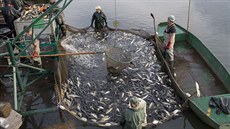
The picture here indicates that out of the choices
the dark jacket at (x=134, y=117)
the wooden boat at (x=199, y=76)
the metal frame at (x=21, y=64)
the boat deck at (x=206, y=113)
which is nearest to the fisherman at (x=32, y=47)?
the metal frame at (x=21, y=64)

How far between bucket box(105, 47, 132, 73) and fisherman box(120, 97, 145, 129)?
3.69 m

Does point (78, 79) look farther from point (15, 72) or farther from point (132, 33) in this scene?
point (132, 33)

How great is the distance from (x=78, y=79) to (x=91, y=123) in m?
2.83

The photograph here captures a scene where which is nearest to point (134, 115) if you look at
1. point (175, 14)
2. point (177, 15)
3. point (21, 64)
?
point (21, 64)

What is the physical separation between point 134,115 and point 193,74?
15.3 ft

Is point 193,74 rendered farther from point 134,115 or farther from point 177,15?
point 177,15

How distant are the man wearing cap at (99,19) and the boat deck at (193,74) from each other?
4.24 m

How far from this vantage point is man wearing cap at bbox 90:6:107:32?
43.5 ft

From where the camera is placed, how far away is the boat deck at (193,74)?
28.4 feet

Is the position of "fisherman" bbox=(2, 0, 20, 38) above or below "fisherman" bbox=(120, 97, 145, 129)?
above

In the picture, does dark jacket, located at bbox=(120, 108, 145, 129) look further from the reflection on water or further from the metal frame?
the reflection on water

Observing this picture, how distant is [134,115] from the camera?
5.81 meters

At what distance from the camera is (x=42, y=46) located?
9984 mm

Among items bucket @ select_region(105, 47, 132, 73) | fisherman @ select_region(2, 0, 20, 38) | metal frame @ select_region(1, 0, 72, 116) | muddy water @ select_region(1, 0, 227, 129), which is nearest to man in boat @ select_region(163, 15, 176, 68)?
bucket @ select_region(105, 47, 132, 73)
